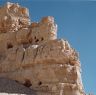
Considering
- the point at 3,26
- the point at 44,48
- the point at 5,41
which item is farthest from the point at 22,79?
the point at 3,26

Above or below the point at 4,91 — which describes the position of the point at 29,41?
above

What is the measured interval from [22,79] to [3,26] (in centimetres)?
1258

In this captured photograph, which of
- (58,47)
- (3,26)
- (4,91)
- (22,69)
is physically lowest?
(4,91)

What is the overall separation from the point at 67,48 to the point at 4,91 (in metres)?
10.3

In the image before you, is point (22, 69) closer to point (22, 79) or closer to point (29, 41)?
point (22, 79)

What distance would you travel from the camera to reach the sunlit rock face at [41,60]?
145ft

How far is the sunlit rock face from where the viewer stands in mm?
44156

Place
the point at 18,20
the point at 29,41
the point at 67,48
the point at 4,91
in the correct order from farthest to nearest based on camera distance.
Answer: the point at 18,20 < the point at 29,41 < the point at 67,48 < the point at 4,91

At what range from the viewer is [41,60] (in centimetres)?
4569

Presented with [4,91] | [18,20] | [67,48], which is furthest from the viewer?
[18,20]

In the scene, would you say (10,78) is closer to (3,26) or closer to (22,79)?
(22,79)

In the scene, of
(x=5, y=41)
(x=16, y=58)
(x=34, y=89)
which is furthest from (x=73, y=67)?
(x=5, y=41)

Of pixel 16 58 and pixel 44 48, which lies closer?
pixel 44 48

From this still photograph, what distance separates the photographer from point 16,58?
49188 millimetres
